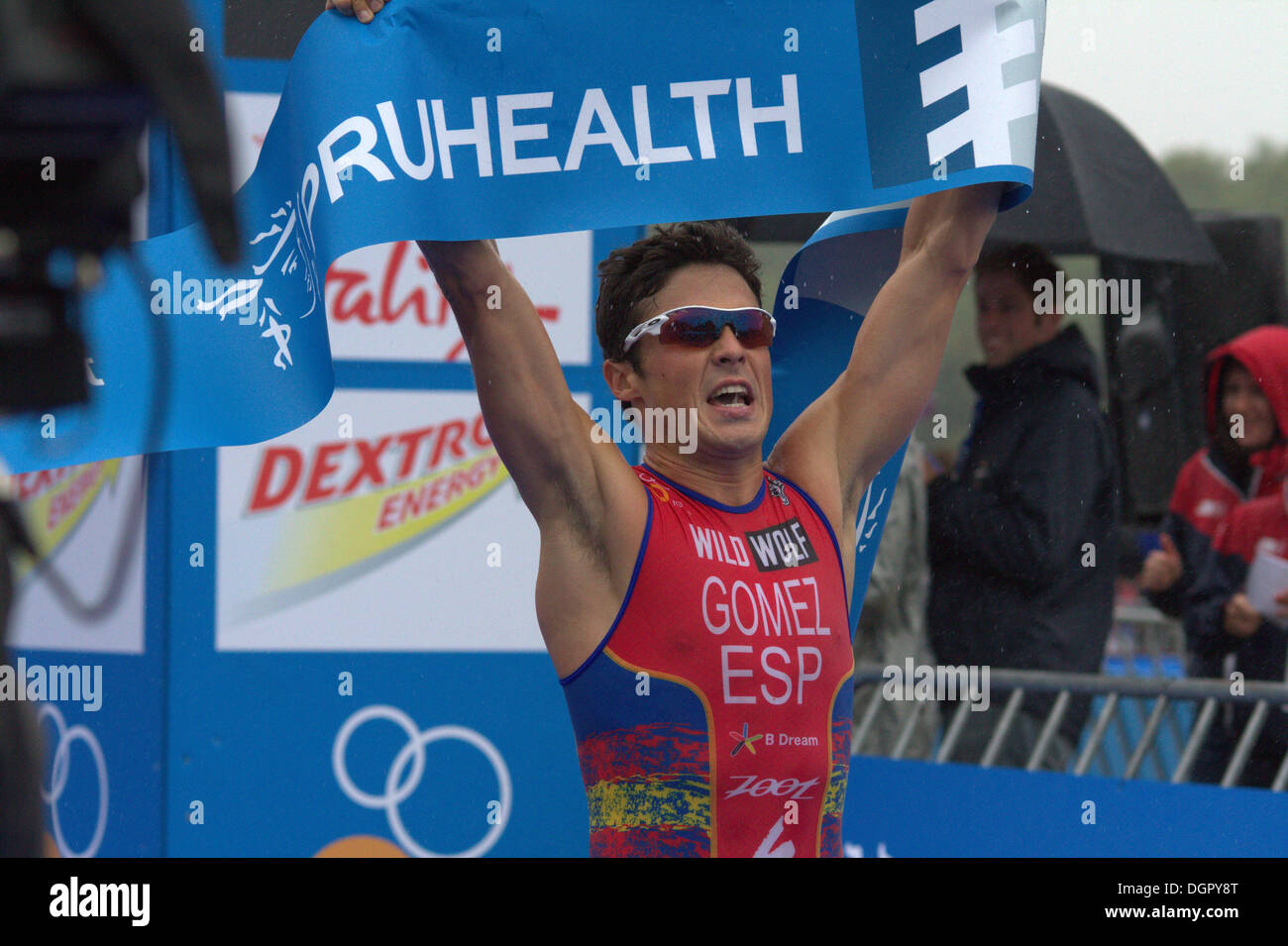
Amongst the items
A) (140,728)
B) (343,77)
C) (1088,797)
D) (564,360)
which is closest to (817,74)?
(343,77)

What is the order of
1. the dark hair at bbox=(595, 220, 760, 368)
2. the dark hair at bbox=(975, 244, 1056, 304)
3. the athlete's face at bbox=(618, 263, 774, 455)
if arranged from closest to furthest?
the athlete's face at bbox=(618, 263, 774, 455), the dark hair at bbox=(595, 220, 760, 368), the dark hair at bbox=(975, 244, 1056, 304)

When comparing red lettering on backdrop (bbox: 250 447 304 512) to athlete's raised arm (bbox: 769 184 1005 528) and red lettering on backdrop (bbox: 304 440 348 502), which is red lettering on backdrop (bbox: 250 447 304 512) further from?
athlete's raised arm (bbox: 769 184 1005 528)

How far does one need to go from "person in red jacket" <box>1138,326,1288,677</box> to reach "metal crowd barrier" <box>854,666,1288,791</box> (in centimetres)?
41

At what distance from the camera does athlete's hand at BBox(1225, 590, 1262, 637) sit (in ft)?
17.2

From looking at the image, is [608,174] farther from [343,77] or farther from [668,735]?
[668,735]

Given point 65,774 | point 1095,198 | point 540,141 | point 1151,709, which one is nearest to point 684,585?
point 540,141

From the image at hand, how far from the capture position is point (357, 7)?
321 cm

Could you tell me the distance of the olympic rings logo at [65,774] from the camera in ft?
16.7

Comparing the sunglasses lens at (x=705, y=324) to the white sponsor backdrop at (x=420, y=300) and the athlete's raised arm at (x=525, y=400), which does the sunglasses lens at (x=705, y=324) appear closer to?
the athlete's raised arm at (x=525, y=400)

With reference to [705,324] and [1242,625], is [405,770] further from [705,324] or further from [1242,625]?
[1242,625]

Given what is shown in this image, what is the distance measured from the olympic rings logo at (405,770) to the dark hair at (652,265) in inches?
81.6

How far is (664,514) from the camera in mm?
3119

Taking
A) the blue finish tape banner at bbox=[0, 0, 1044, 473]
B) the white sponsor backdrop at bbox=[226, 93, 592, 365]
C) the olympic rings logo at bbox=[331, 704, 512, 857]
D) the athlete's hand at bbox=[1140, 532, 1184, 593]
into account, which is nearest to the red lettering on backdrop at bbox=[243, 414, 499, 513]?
the white sponsor backdrop at bbox=[226, 93, 592, 365]

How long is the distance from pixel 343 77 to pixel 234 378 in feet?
2.29
